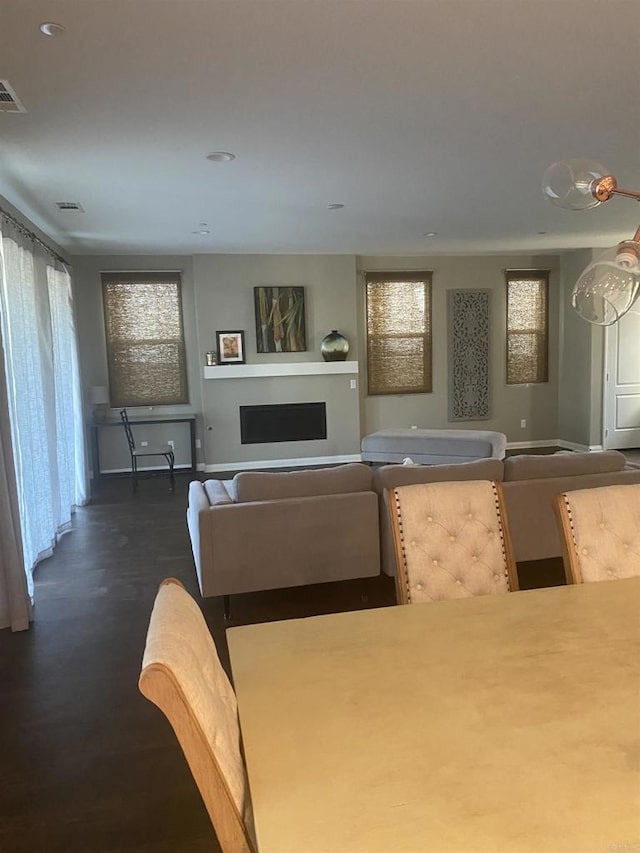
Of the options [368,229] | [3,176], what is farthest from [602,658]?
[368,229]

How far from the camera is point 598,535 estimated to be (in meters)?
1.97

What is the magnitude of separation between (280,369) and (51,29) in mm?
5519

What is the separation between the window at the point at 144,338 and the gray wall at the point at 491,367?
2410 mm

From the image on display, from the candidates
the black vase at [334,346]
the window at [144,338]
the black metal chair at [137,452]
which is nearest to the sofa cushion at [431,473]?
the black metal chair at [137,452]

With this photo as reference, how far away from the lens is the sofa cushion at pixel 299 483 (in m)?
3.45

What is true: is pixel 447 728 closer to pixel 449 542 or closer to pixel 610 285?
pixel 449 542

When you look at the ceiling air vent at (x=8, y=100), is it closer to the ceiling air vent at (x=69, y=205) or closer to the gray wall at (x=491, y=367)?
the ceiling air vent at (x=69, y=205)

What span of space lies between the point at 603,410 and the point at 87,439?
647 cm

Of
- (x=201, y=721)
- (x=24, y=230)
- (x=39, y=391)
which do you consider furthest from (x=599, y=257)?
(x=24, y=230)

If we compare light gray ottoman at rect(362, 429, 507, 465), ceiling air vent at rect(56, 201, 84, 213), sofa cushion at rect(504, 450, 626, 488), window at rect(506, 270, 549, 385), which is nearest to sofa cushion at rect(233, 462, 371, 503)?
sofa cushion at rect(504, 450, 626, 488)

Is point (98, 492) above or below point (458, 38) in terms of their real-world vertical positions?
below

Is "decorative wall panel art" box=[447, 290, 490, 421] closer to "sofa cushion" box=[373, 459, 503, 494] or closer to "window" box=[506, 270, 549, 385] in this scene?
"window" box=[506, 270, 549, 385]

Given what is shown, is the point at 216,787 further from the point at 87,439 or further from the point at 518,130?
the point at 87,439

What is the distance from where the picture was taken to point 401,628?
1.56 m
